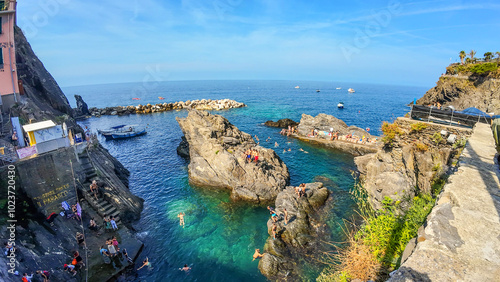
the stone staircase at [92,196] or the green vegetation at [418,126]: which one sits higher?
the green vegetation at [418,126]

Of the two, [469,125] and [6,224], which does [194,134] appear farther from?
[469,125]

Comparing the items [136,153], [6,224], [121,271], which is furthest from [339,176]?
[136,153]

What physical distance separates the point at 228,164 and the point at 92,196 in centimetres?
1377

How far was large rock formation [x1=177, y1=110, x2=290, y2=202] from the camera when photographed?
83.4 feet

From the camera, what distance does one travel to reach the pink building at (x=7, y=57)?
79.9 ft

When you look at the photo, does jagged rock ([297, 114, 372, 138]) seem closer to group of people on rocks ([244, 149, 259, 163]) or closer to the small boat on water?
group of people on rocks ([244, 149, 259, 163])

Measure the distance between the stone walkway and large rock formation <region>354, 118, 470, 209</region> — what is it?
817 centimetres

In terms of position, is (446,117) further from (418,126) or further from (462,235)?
(462,235)

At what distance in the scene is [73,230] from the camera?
678 inches

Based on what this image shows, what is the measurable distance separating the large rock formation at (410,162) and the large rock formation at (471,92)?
3836 centimetres

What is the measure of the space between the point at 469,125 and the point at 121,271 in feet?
89.2

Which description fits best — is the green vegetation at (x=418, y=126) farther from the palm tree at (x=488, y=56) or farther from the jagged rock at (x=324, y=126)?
the palm tree at (x=488, y=56)

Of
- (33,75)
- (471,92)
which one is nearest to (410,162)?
(471,92)

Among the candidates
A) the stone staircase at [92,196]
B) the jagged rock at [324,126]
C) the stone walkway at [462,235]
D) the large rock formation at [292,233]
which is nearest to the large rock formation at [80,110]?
the stone staircase at [92,196]
